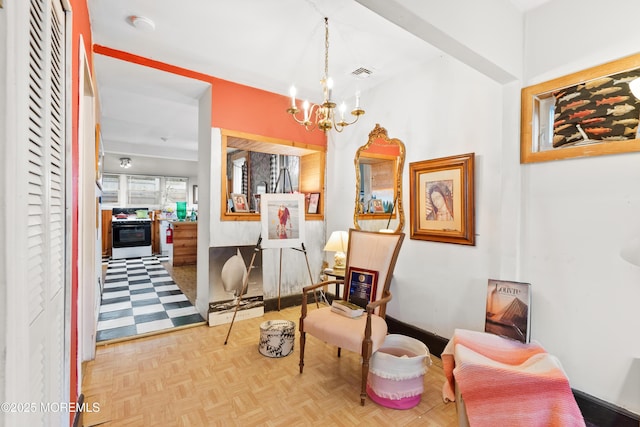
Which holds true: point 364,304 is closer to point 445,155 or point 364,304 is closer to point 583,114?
point 445,155

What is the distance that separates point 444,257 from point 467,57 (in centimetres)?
157

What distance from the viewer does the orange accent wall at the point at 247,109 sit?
3162 millimetres

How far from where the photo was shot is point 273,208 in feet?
10.6

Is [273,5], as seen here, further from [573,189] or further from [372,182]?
[573,189]

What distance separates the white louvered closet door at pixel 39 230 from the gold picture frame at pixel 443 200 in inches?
99.6

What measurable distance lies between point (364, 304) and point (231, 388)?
119cm

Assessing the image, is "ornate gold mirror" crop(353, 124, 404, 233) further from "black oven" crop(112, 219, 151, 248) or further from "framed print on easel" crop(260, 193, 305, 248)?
"black oven" crop(112, 219, 151, 248)

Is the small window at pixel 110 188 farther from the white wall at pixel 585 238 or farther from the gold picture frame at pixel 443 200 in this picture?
the white wall at pixel 585 238

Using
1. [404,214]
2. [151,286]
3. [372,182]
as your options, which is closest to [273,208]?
[372,182]

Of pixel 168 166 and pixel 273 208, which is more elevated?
pixel 168 166

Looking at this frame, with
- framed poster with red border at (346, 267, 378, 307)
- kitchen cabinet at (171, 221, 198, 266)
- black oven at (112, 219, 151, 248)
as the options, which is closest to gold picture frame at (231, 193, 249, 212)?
framed poster with red border at (346, 267, 378, 307)

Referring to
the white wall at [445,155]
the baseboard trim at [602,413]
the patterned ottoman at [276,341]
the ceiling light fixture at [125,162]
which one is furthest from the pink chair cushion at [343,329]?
the ceiling light fixture at [125,162]

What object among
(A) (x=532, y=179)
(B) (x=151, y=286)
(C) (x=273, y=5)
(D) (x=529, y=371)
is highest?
(C) (x=273, y=5)

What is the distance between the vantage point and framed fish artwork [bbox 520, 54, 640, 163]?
166cm
